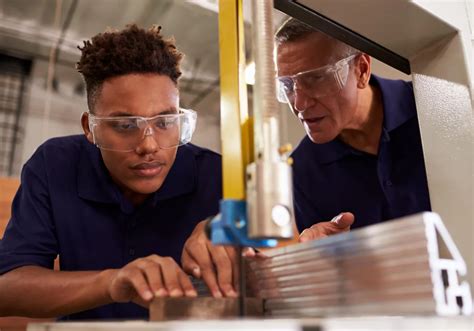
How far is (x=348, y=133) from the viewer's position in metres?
1.73

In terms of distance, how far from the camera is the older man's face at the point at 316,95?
1.51 metres

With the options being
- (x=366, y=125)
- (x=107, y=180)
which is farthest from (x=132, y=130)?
(x=366, y=125)

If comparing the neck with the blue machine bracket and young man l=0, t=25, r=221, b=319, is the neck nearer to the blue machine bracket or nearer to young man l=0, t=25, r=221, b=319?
young man l=0, t=25, r=221, b=319

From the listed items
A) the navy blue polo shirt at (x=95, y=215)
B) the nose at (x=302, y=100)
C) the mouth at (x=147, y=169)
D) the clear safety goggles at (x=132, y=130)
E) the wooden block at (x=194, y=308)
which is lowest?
the wooden block at (x=194, y=308)

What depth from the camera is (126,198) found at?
151 cm

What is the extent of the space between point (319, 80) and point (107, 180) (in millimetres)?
761

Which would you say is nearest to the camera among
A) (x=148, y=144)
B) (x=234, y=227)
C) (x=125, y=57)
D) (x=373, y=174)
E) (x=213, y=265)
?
(x=234, y=227)

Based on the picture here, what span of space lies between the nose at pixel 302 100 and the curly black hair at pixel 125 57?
1.35ft

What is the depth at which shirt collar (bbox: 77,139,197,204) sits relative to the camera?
58.7 inches

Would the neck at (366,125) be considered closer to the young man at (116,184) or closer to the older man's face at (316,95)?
the older man's face at (316,95)

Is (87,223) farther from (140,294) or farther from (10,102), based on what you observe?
(10,102)

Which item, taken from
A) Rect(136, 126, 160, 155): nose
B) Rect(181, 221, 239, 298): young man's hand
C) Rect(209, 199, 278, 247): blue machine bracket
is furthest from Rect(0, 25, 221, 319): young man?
Rect(209, 199, 278, 247): blue machine bracket

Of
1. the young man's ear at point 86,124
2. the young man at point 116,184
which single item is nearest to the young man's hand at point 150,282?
the young man at point 116,184

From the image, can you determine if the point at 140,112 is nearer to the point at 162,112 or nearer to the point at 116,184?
the point at 162,112
